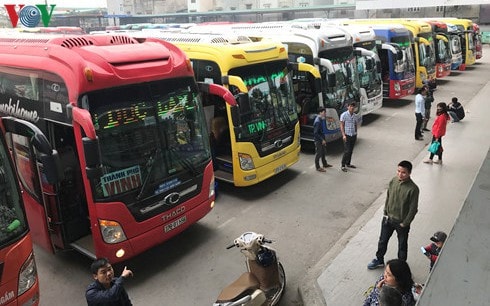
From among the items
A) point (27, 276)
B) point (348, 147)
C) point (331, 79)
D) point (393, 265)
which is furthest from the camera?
point (331, 79)

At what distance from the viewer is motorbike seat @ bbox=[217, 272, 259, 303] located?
470 centimetres

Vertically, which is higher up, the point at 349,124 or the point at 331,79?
the point at 331,79

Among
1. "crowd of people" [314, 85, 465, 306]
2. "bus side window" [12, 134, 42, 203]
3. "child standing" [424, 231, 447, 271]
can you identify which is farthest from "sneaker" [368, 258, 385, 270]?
"bus side window" [12, 134, 42, 203]

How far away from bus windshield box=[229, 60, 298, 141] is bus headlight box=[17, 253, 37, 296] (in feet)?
14.8

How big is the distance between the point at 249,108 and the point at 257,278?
382cm

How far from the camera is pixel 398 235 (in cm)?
540

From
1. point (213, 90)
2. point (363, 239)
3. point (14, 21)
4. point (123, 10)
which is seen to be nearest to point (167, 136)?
point (213, 90)

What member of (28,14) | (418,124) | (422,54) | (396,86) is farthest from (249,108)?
(28,14)

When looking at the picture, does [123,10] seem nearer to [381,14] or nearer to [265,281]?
[381,14]

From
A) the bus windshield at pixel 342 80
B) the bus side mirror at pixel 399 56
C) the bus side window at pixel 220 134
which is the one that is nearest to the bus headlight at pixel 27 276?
the bus side window at pixel 220 134

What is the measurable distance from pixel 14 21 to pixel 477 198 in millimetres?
18415

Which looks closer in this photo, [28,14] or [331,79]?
[331,79]

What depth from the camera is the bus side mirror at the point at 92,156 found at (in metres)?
4.68

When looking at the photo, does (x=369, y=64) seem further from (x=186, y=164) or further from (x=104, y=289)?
(x=104, y=289)
